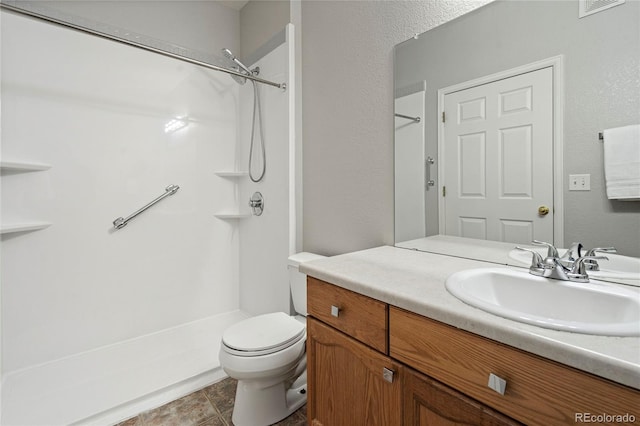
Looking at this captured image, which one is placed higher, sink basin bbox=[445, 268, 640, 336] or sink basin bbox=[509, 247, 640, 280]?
sink basin bbox=[509, 247, 640, 280]

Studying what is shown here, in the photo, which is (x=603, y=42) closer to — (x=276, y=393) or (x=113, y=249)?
(x=276, y=393)

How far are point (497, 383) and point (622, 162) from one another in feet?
2.52

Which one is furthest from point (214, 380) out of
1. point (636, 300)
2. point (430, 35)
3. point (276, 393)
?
point (430, 35)

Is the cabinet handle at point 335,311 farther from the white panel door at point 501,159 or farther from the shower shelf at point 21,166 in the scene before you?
the shower shelf at point 21,166

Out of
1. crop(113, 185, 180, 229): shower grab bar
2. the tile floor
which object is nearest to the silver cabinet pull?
the tile floor

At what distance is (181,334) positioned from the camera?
7.62 feet

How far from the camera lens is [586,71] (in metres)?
0.94

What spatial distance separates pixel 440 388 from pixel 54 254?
7.55 feet

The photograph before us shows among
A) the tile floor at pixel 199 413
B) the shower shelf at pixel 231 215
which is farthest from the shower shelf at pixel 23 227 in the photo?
the tile floor at pixel 199 413

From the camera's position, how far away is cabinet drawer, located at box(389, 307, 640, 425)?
1.71ft

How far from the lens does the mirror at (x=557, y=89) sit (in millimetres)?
895

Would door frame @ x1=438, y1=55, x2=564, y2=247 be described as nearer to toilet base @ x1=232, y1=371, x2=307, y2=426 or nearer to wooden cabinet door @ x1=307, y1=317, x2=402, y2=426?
wooden cabinet door @ x1=307, y1=317, x2=402, y2=426

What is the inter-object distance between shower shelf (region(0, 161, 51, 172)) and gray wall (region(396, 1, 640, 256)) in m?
2.38

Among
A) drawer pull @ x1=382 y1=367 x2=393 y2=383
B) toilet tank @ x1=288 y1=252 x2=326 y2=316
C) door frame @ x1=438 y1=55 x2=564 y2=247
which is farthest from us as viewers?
toilet tank @ x1=288 y1=252 x2=326 y2=316
